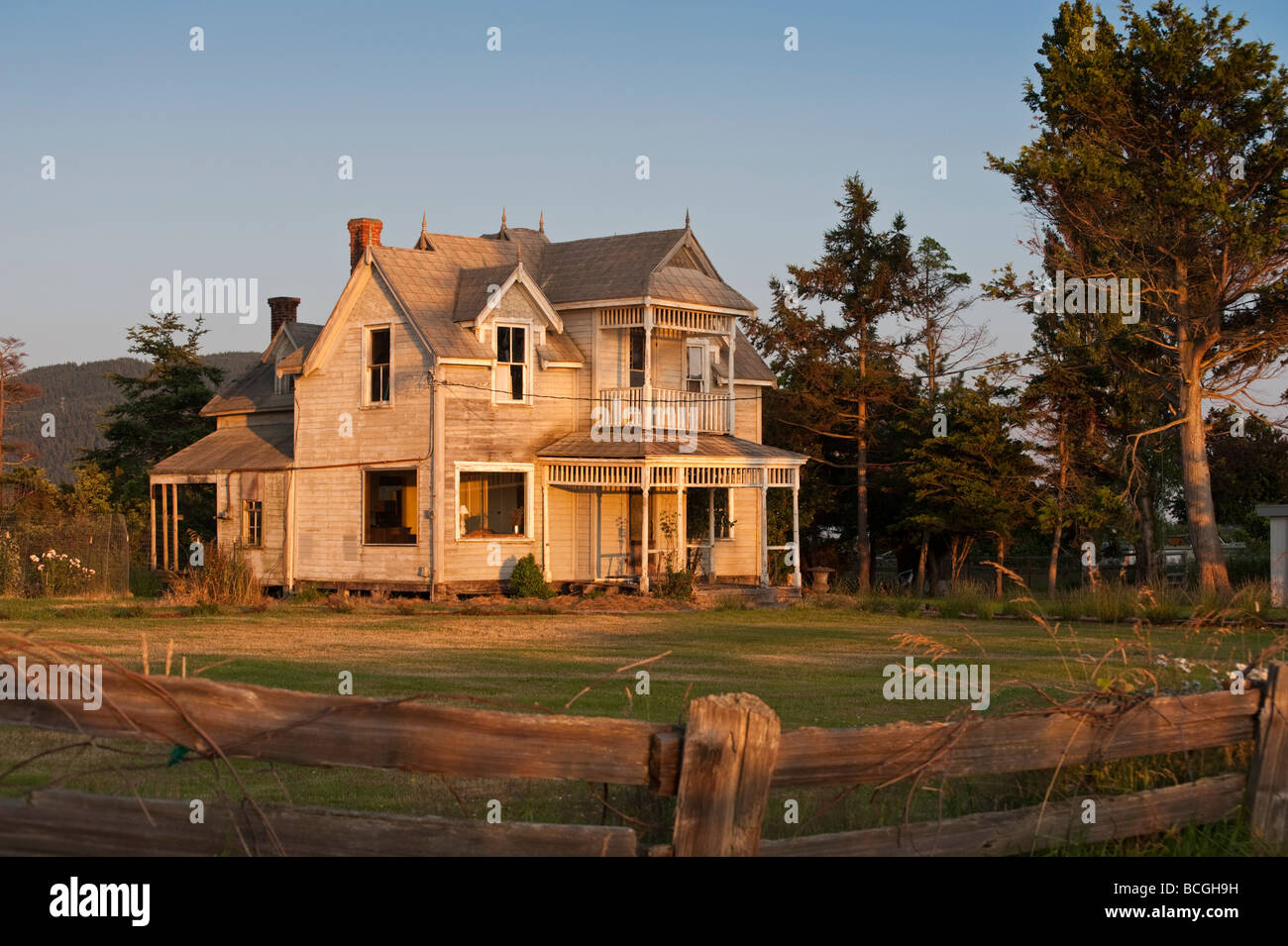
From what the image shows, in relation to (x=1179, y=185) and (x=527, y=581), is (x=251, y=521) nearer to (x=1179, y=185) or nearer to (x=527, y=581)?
(x=527, y=581)

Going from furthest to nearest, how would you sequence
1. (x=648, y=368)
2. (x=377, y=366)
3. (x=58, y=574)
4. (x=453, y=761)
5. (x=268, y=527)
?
(x=268, y=527), (x=648, y=368), (x=377, y=366), (x=58, y=574), (x=453, y=761)

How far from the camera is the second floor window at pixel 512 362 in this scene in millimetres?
29438

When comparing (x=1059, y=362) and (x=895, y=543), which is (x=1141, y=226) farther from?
(x=895, y=543)

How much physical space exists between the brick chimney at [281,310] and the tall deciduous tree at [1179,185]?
1949 centimetres

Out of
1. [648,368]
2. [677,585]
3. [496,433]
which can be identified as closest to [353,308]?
[496,433]

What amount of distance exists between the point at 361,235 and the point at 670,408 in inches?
360

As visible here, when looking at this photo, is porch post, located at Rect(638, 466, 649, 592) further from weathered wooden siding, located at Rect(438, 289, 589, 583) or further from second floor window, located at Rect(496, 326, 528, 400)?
second floor window, located at Rect(496, 326, 528, 400)

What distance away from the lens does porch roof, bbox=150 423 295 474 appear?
31.5 metres

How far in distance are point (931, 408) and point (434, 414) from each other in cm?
1461

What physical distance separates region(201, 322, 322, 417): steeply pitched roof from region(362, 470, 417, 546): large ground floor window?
4383mm

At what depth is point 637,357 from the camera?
31.6 metres
